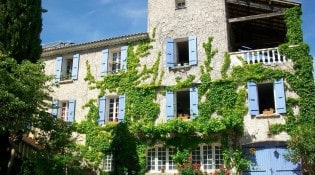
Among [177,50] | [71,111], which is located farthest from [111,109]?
[177,50]

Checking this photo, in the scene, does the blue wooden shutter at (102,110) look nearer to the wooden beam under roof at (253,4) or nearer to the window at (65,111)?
the window at (65,111)

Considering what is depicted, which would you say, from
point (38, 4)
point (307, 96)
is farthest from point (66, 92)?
point (307, 96)

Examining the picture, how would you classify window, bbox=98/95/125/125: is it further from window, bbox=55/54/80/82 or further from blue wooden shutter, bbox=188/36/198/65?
blue wooden shutter, bbox=188/36/198/65

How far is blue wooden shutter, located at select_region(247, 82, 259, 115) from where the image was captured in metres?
19.3

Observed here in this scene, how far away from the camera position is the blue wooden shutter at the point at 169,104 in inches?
811

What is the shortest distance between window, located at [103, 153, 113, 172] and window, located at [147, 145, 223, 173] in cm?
206

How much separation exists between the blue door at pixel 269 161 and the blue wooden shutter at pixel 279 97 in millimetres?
1611

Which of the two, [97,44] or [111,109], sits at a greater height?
[97,44]

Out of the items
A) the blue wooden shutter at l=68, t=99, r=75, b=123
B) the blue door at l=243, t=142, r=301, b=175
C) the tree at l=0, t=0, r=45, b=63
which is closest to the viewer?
the tree at l=0, t=0, r=45, b=63

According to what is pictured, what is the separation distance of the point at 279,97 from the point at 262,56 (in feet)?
8.18

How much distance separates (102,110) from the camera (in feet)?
72.9

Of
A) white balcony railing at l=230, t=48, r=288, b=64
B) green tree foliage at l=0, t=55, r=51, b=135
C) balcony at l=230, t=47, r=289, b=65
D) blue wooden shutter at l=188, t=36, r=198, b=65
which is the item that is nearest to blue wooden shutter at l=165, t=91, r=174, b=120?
blue wooden shutter at l=188, t=36, r=198, b=65

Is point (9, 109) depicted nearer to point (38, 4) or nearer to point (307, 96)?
point (38, 4)

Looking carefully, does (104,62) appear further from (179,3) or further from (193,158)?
(193,158)
